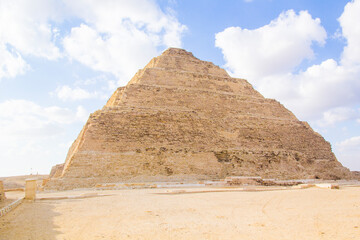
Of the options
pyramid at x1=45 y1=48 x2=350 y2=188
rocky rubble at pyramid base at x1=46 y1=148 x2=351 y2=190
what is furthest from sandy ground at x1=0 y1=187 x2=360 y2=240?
pyramid at x1=45 y1=48 x2=350 y2=188

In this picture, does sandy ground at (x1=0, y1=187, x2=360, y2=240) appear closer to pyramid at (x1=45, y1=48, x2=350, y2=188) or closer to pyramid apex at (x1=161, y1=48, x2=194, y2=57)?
pyramid at (x1=45, y1=48, x2=350, y2=188)

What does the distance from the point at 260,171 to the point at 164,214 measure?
13522 mm

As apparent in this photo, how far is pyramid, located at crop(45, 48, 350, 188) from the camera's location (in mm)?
16109

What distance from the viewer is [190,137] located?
19266 millimetres

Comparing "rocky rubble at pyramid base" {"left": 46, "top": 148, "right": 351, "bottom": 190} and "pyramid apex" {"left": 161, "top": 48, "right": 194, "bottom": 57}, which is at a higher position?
"pyramid apex" {"left": 161, "top": 48, "right": 194, "bottom": 57}

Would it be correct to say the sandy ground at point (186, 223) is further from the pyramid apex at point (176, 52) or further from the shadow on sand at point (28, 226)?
the pyramid apex at point (176, 52)

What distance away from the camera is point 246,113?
23.9 metres

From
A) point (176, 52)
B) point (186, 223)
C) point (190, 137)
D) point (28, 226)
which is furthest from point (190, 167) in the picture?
point (176, 52)

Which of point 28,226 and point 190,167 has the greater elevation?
point 190,167

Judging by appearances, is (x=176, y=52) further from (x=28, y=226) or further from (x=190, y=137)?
(x=28, y=226)

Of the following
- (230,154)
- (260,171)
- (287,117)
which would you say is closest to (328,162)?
(287,117)

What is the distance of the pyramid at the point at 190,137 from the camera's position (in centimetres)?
1611

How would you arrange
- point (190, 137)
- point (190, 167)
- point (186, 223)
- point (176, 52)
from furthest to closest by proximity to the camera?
point (176, 52) < point (190, 137) < point (190, 167) < point (186, 223)

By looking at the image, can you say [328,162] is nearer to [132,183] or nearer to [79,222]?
[132,183]
